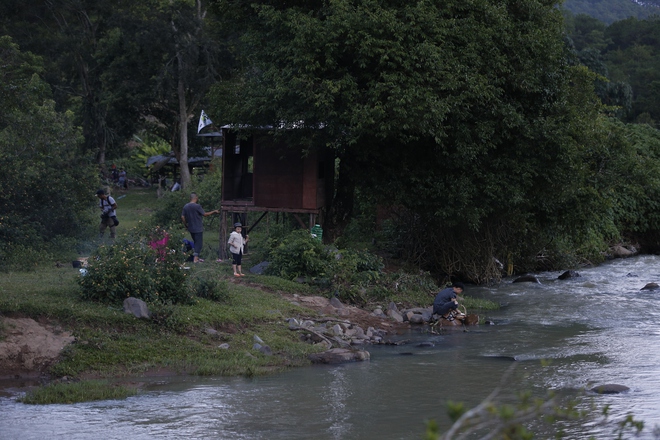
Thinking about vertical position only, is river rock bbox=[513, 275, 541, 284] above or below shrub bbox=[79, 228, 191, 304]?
below

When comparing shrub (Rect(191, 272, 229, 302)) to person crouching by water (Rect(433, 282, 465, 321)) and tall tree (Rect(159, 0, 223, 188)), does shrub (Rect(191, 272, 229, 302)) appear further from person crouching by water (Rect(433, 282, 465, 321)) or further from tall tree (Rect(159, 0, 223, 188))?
tall tree (Rect(159, 0, 223, 188))

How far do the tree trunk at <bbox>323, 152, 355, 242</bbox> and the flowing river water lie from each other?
6433mm

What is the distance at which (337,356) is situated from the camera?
12062mm

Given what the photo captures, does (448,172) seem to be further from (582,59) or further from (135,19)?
(582,59)

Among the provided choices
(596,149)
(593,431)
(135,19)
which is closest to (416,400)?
(593,431)

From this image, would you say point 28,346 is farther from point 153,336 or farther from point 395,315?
point 395,315

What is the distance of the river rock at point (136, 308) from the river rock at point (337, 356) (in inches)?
105

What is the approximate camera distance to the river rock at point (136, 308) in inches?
468

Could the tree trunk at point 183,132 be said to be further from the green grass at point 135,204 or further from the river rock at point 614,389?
the river rock at point 614,389

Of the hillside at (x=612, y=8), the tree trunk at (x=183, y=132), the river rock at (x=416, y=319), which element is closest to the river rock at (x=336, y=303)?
the river rock at (x=416, y=319)

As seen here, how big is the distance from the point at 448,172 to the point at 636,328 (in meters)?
5.87

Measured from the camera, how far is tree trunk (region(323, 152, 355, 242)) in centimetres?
2073

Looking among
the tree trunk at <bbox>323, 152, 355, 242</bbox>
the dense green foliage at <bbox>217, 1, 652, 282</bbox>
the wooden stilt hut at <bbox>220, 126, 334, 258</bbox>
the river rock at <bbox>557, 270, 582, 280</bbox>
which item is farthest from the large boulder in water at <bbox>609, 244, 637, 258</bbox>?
the wooden stilt hut at <bbox>220, 126, 334, 258</bbox>

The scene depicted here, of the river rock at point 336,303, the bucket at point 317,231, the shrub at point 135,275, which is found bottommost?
the river rock at point 336,303
